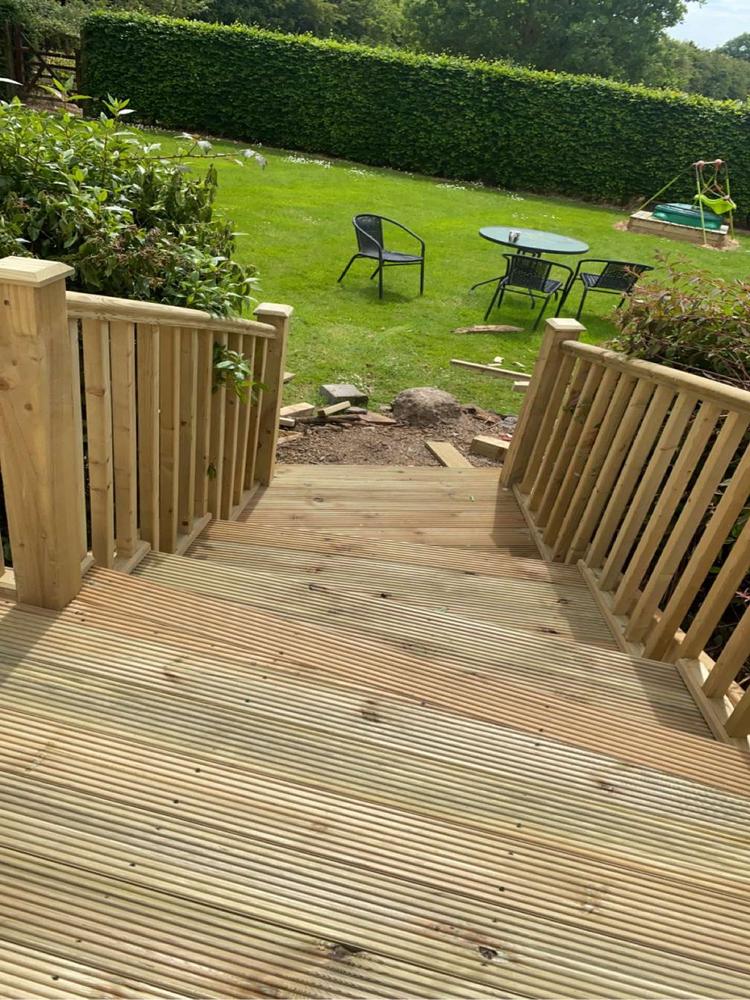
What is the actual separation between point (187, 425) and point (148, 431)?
0.33 metres

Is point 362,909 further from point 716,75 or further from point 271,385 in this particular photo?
point 716,75

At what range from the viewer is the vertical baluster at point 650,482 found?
95.7 inches

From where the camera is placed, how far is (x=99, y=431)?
1954 millimetres

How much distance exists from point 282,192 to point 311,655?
36.4 ft

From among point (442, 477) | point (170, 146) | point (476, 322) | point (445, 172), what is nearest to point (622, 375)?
point (442, 477)

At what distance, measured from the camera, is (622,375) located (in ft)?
9.45

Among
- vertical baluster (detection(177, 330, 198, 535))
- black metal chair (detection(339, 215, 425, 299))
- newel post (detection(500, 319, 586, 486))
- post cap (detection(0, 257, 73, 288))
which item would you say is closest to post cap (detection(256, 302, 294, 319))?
vertical baluster (detection(177, 330, 198, 535))

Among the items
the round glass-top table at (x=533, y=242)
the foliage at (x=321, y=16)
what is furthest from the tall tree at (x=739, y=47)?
the round glass-top table at (x=533, y=242)

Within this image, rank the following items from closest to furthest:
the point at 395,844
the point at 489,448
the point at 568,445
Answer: the point at 395,844 < the point at 568,445 < the point at 489,448

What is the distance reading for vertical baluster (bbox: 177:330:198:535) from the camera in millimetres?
2535

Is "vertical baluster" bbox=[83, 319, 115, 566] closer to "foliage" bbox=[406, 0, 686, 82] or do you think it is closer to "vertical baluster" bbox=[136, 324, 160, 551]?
"vertical baluster" bbox=[136, 324, 160, 551]

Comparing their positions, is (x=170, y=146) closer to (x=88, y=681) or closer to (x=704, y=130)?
(x=704, y=130)

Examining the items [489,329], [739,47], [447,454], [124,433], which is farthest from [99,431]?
[739,47]

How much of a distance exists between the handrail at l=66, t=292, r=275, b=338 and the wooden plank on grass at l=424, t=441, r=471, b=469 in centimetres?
255
